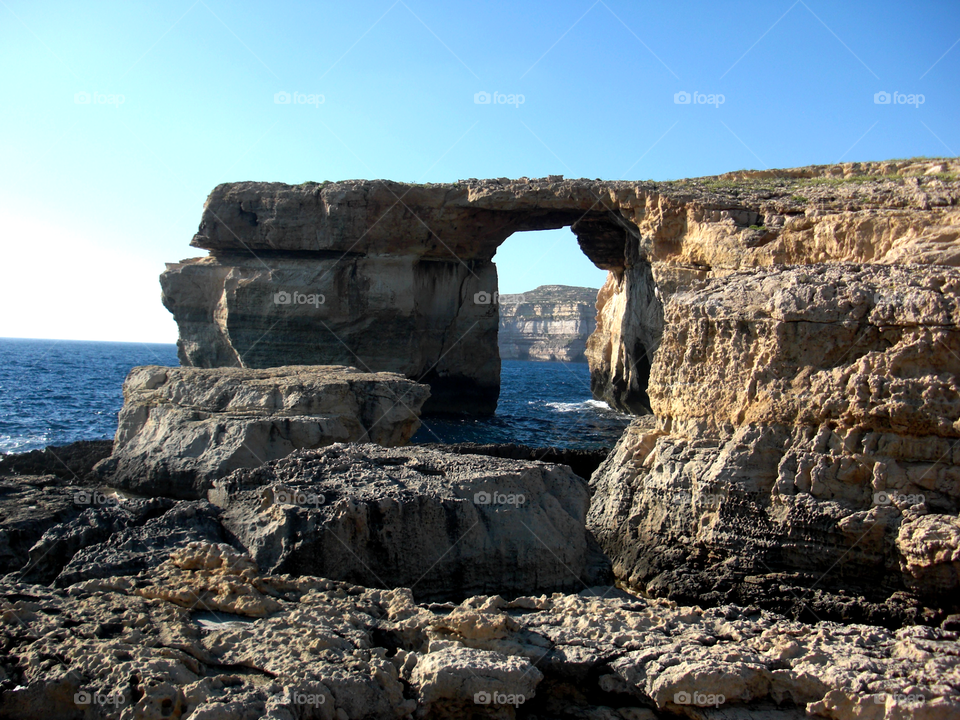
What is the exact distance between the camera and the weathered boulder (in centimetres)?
686

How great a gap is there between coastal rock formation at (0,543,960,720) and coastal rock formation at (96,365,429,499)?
16.5 feet

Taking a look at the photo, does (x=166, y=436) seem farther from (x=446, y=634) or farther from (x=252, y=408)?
(x=446, y=634)

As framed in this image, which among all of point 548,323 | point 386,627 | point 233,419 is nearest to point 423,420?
point 233,419

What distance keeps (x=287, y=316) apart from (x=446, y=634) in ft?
75.8

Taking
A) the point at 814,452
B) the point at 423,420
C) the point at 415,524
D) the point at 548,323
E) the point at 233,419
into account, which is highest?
the point at 548,323

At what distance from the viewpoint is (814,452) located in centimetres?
801

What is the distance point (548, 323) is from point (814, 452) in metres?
90.6

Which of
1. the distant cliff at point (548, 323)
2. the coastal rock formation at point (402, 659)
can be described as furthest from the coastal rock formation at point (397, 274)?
the distant cliff at point (548, 323)

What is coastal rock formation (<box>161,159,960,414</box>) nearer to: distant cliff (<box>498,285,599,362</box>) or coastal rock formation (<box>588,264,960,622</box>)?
coastal rock formation (<box>588,264,960,622</box>)

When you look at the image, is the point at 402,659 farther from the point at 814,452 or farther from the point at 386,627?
the point at 814,452

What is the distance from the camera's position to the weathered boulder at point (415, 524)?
22.5 ft

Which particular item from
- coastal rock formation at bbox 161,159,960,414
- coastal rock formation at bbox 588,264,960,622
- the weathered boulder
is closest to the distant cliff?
coastal rock formation at bbox 161,159,960,414

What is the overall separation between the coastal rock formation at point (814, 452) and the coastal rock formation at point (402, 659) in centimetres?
154

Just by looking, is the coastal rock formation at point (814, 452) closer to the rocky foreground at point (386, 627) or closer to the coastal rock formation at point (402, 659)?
the rocky foreground at point (386, 627)
